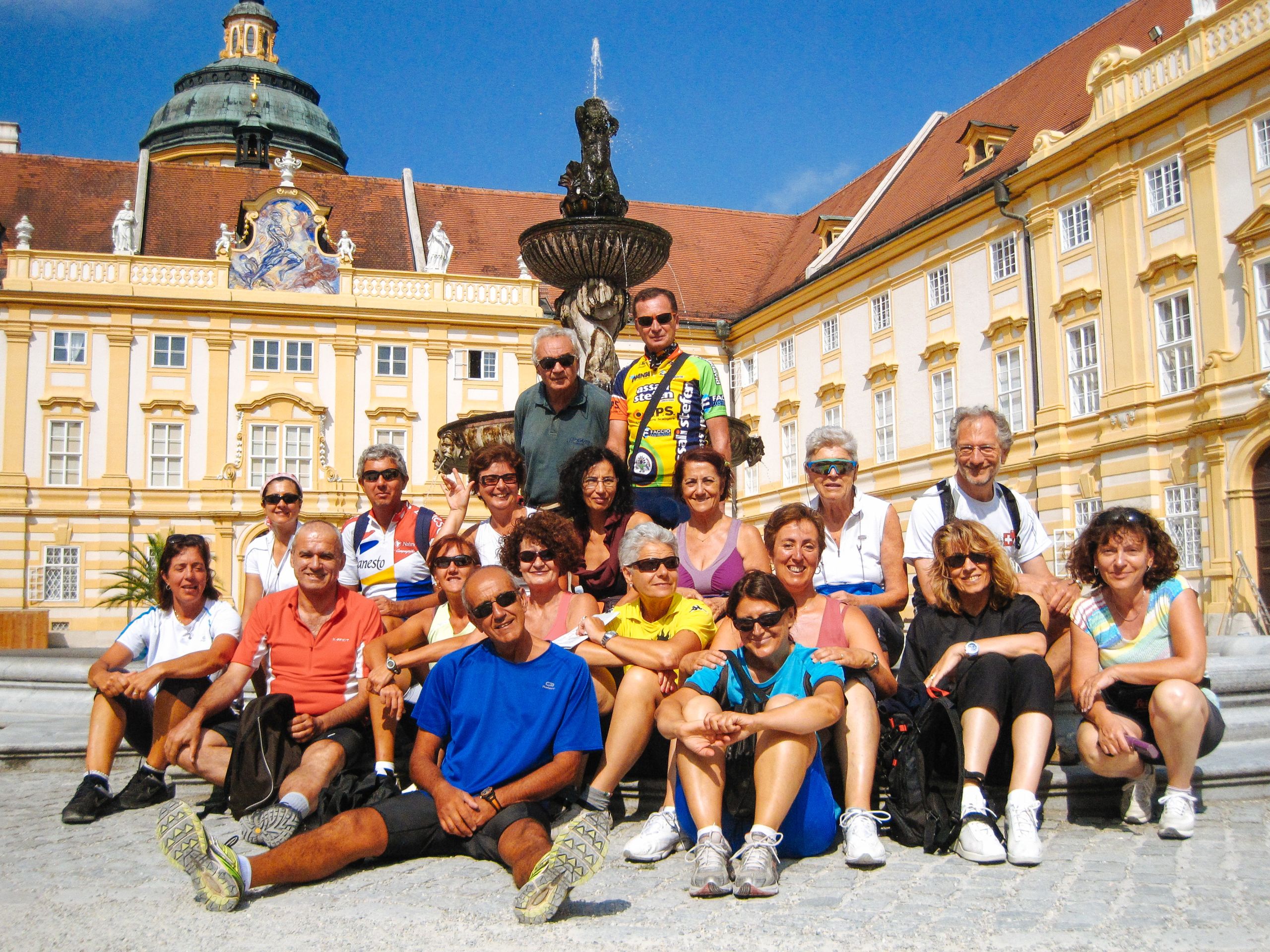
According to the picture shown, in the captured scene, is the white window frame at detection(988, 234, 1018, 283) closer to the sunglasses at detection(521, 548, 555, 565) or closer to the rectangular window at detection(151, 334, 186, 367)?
the sunglasses at detection(521, 548, 555, 565)

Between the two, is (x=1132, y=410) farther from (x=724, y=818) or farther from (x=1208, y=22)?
(x=724, y=818)

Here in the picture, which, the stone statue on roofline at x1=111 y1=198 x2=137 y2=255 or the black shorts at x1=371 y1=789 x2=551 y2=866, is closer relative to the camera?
the black shorts at x1=371 y1=789 x2=551 y2=866

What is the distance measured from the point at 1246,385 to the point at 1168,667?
1657 centimetres

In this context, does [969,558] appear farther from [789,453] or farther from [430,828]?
[789,453]

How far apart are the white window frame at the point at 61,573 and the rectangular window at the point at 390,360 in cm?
966

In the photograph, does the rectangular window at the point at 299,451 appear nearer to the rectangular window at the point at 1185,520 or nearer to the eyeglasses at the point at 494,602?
the rectangular window at the point at 1185,520

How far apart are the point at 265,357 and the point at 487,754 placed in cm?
3061

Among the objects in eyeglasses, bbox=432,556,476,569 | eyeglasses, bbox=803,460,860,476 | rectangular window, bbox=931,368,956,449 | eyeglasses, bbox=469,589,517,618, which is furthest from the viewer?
rectangular window, bbox=931,368,956,449

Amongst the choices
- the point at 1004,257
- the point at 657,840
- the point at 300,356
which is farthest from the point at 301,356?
the point at 657,840

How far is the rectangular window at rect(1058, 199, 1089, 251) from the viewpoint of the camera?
2272 centimetres

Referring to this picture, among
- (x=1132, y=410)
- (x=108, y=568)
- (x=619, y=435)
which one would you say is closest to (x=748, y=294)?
(x=1132, y=410)

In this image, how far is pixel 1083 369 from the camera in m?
22.6

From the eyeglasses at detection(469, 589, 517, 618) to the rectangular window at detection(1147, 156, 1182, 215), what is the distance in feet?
65.9

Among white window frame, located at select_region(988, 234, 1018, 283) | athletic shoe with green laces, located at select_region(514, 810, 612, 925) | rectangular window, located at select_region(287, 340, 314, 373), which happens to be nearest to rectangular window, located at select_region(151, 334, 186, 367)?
rectangular window, located at select_region(287, 340, 314, 373)
